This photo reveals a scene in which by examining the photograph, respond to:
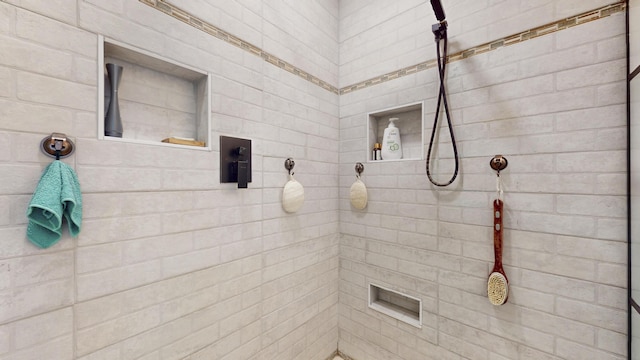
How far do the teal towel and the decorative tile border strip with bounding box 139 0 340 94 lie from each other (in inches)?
28.6

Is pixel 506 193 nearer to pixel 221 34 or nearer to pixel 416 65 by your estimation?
pixel 416 65

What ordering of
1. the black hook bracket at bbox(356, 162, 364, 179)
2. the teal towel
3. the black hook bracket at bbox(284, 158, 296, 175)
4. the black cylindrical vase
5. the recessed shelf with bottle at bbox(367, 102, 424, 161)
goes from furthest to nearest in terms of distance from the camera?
1. the black hook bracket at bbox(356, 162, 364, 179)
2. the recessed shelf with bottle at bbox(367, 102, 424, 161)
3. the black hook bracket at bbox(284, 158, 296, 175)
4. the black cylindrical vase
5. the teal towel

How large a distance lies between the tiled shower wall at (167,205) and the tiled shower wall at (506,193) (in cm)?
47

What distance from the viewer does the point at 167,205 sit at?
105 cm

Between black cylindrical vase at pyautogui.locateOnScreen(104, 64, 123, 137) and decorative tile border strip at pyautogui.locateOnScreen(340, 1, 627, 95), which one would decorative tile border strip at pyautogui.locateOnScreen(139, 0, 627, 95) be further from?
black cylindrical vase at pyautogui.locateOnScreen(104, 64, 123, 137)

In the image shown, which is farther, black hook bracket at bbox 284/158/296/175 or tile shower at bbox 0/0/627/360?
black hook bracket at bbox 284/158/296/175

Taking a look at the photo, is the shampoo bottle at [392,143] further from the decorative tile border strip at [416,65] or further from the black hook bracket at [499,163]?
the black hook bracket at [499,163]

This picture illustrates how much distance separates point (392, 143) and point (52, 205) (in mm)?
1648

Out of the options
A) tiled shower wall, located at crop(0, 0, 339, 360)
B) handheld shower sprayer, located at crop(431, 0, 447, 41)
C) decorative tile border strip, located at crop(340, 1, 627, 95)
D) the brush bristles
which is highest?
handheld shower sprayer, located at crop(431, 0, 447, 41)

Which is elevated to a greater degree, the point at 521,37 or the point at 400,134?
the point at 521,37

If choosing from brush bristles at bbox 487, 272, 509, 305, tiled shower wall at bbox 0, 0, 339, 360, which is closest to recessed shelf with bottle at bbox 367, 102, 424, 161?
tiled shower wall at bbox 0, 0, 339, 360

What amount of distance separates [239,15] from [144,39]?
1.70ft

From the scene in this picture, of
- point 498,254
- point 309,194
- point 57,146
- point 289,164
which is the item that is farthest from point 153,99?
point 498,254

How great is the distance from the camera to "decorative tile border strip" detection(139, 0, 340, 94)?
1.04m
